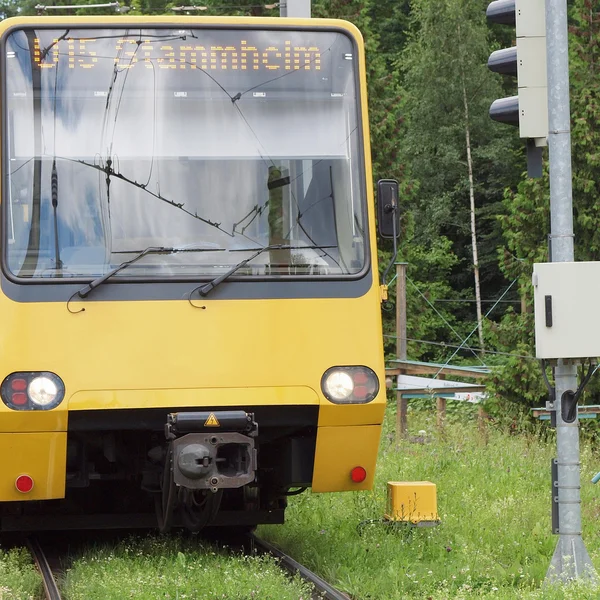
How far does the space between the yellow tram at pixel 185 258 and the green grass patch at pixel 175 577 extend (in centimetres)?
34

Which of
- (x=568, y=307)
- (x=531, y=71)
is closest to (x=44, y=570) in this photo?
(x=568, y=307)

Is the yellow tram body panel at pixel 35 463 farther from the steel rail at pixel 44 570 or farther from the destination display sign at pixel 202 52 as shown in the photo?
the destination display sign at pixel 202 52

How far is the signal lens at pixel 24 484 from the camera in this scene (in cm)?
720

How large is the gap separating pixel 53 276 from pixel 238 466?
57.1 inches

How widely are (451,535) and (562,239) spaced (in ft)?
7.61

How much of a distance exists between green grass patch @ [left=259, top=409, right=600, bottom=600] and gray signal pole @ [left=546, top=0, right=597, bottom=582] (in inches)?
13.9

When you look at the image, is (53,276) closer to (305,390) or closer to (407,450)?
(305,390)

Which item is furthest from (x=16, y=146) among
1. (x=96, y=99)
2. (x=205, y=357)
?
(x=205, y=357)

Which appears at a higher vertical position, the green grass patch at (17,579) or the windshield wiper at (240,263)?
the windshield wiper at (240,263)

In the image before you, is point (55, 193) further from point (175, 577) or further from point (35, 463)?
point (175, 577)

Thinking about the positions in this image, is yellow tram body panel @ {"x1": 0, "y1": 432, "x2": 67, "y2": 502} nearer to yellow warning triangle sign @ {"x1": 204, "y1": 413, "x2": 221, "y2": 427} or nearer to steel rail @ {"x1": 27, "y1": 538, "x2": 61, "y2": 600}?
steel rail @ {"x1": 27, "y1": 538, "x2": 61, "y2": 600}

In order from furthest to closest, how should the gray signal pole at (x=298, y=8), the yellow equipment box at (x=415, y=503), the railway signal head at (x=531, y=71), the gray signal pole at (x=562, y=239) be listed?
the gray signal pole at (x=298, y=8)
the yellow equipment box at (x=415, y=503)
the railway signal head at (x=531, y=71)
the gray signal pole at (x=562, y=239)

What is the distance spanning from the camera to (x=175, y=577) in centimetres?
701

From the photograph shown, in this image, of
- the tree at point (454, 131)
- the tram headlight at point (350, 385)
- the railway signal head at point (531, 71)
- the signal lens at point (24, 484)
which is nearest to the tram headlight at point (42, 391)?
the signal lens at point (24, 484)
